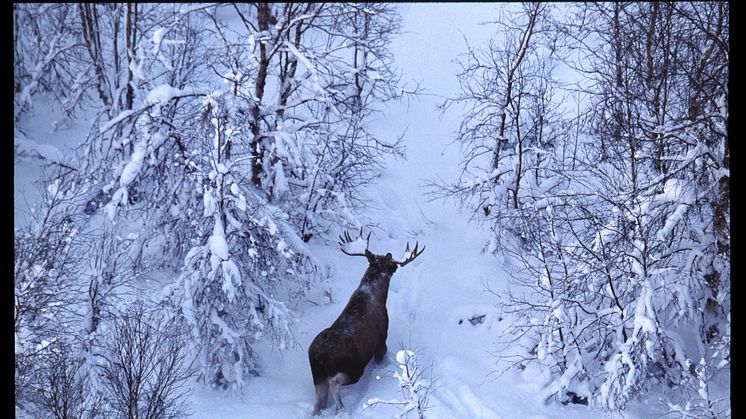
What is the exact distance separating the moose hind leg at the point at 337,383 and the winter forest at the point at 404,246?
0.60 ft

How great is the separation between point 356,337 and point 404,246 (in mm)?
3310

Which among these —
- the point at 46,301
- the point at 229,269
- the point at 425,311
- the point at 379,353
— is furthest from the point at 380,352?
the point at 46,301

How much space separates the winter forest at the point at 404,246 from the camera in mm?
9445

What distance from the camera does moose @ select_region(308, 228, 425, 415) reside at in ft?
33.8

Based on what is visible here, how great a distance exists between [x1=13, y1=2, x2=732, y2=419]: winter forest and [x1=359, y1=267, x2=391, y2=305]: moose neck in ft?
0.51

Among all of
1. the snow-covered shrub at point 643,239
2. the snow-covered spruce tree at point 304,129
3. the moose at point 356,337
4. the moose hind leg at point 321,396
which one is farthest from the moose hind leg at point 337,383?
the snow-covered spruce tree at point 304,129

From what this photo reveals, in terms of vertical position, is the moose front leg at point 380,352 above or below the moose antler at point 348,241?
below

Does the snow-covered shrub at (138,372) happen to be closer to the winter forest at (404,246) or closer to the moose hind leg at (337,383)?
the winter forest at (404,246)

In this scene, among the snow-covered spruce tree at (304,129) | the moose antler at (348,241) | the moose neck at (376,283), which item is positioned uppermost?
the snow-covered spruce tree at (304,129)

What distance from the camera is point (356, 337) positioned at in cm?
1071

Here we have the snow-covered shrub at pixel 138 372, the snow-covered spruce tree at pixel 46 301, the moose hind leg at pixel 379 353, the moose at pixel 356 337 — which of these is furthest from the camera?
the moose hind leg at pixel 379 353

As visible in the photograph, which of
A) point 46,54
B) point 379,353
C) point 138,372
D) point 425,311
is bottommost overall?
point 379,353

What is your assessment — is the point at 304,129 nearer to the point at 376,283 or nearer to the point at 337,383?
the point at 376,283

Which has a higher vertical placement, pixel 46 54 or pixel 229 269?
pixel 46 54
